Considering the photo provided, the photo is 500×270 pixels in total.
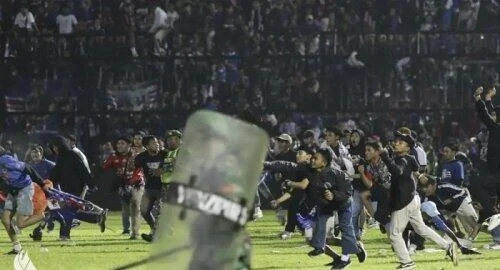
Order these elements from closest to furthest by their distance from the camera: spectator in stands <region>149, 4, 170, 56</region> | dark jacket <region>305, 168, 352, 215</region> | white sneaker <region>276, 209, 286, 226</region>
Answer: dark jacket <region>305, 168, 352, 215</region> < white sneaker <region>276, 209, 286, 226</region> < spectator in stands <region>149, 4, 170, 56</region>

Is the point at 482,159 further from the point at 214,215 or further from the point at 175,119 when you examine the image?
the point at 214,215

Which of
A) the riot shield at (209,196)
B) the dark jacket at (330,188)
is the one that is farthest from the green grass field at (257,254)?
the riot shield at (209,196)

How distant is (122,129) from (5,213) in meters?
13.7

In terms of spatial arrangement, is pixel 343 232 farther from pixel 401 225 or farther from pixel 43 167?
pixel 43 167

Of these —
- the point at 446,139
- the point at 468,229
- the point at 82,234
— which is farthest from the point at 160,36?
the point at 468,229

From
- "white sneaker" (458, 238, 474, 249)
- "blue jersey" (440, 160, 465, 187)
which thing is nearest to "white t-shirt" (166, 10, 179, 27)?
"blue jersey" (440, 160, 465, 187)

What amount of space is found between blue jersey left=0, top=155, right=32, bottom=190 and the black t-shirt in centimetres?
266

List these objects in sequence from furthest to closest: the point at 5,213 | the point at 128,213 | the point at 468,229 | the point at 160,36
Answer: the point at 160,36 → the point at 128,213 → the point at 468,229 → the point at 5,213

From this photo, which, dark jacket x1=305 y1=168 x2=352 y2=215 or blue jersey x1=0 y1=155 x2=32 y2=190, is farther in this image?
blue jersey x1=0 y1=155 x2=32 y2=190

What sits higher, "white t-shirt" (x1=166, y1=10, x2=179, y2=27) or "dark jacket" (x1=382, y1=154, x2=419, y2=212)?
"dark jacket" (x1=382, y1=154, x2=419, y2=212)

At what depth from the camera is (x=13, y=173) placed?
20.1 metres

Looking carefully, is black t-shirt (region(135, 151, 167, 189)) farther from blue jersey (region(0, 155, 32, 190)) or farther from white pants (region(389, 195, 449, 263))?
white pants (region(389, 195, 449, 263))

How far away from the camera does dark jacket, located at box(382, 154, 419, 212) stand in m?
16.9

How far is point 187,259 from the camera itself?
23.2ft
